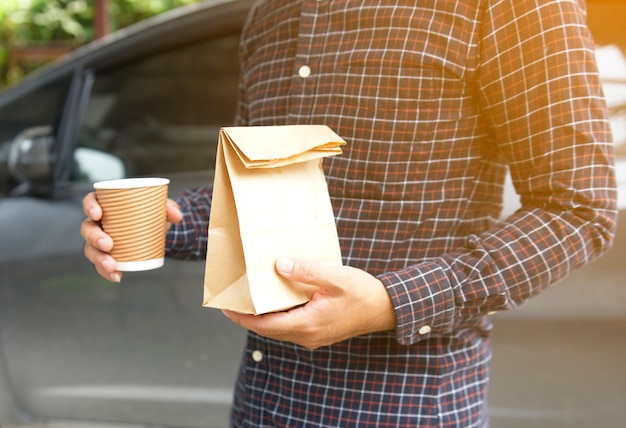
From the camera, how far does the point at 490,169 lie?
114 centimetres

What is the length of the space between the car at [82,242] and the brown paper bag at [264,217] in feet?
4.09

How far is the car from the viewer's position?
222cm

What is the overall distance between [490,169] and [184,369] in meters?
1.38

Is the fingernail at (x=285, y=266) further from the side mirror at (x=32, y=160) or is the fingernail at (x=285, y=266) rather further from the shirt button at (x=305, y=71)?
the side mirror at (x=32, y=160)

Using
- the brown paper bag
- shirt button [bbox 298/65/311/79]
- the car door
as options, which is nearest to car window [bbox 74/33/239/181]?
the car door

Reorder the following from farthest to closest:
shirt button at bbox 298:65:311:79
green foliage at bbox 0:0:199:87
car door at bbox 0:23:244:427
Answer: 1. green foliage at bbox 0:0:199:87
2. car door at bbox 0:23:244:427
3. shirt button at bbox 298:65:311:79

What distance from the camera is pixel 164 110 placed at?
2416 mm

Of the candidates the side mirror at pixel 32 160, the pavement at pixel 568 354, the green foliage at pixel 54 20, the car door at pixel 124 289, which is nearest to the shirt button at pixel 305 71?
the pavement at pixel 568 354

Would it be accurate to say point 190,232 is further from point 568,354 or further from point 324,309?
point 568,354

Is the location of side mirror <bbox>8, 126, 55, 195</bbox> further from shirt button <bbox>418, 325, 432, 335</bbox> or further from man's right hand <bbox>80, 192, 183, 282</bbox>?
shirt button <bbox>418, 325, 432, 335</bbox>

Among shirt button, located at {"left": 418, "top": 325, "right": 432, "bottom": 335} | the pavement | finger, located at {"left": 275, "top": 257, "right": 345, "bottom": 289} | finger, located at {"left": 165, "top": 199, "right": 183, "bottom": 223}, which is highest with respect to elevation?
finger, located at {"left": 165, "top": 199, "right": 183, "bottom": 223}

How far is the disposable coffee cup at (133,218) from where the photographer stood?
3.36ft

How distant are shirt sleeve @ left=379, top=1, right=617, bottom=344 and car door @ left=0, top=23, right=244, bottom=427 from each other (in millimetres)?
1223

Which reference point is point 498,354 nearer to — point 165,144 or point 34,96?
point 165,144
